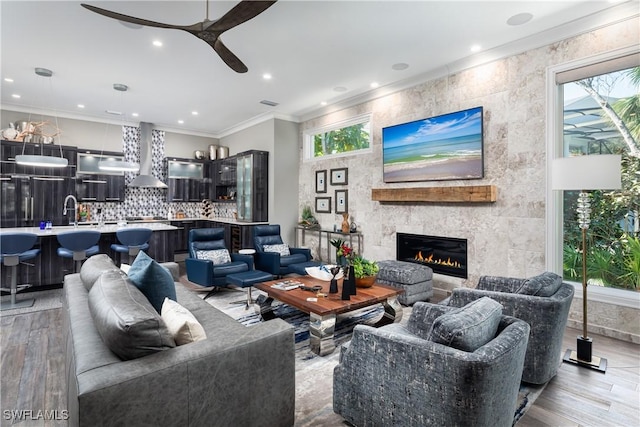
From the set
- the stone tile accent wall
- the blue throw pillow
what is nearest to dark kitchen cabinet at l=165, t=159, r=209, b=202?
the stone tile accent wall

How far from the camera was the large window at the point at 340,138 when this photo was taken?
20.2 ft

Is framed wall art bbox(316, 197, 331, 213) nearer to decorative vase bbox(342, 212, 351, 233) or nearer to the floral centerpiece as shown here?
decorative vase bbox(342, 212, 351, 233)

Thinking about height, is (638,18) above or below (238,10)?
above

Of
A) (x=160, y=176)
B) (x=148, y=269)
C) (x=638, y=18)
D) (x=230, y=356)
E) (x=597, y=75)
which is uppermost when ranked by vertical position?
(x=638, y=18)

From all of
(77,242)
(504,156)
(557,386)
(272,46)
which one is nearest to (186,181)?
(77,242)

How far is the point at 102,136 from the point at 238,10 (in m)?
7.09

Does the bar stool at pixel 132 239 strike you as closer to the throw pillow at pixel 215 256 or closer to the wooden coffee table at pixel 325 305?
the throw pillow at pixel 215 256

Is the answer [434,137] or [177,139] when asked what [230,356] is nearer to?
[434,137]

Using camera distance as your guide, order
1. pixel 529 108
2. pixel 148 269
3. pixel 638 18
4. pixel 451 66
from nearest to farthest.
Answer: pixel 148 269 → pixel 638 18 → pixel 529 108 → pixel 451 66

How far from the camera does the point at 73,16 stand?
11.4 ft

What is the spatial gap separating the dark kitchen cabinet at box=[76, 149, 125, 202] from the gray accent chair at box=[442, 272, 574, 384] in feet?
25.7

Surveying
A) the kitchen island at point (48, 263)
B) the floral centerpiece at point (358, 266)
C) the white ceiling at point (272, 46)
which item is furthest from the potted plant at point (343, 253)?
the kitchen island at point (48, 263)

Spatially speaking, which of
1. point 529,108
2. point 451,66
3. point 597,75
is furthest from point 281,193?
point 597,75

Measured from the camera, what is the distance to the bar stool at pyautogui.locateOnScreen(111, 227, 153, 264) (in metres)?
5.00
